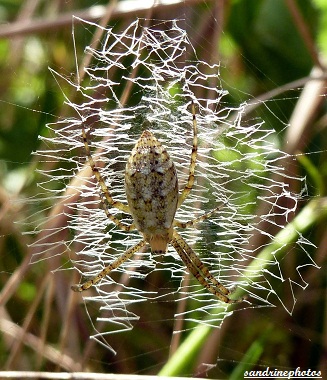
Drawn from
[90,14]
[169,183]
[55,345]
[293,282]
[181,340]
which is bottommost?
[55,345]

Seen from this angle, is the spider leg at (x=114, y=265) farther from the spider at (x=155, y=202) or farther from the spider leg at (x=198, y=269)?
the spider leg at (x=198, y=269)

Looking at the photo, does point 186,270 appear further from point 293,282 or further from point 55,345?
point 55,345

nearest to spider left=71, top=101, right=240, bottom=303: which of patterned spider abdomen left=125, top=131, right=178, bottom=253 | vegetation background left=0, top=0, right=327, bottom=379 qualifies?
patterned spider abdomen left=125, top=131, right=178, bottom=253

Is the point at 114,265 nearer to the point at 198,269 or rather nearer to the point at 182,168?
the point at 198,269

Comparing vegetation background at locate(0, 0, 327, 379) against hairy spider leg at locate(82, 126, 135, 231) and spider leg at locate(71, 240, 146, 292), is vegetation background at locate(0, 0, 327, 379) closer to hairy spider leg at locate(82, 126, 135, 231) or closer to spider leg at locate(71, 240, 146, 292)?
spider leg at locate(71, 240, 146, 292)

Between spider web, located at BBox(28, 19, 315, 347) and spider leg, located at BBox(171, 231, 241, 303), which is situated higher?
Result: spider web, located at BBox(28, 19, 315, 347)

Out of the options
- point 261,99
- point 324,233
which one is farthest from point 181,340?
point 261,99

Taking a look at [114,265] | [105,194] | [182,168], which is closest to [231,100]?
[182,168]
